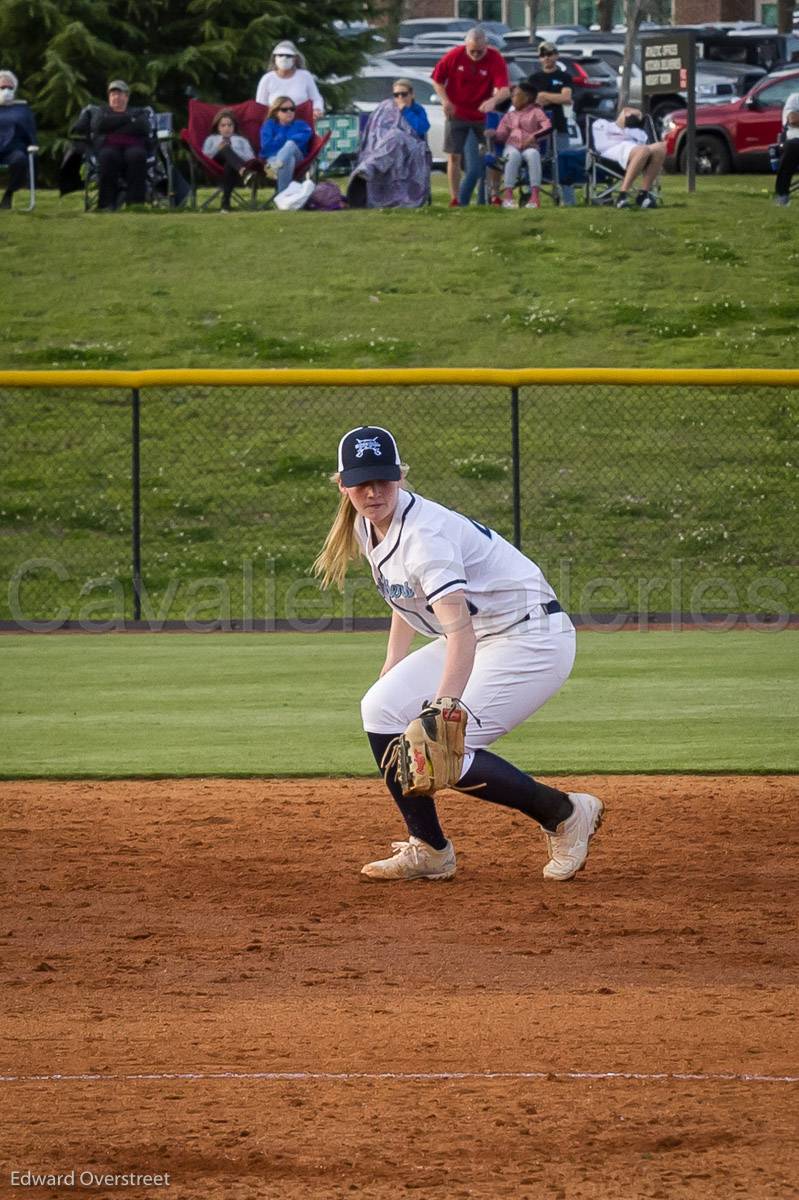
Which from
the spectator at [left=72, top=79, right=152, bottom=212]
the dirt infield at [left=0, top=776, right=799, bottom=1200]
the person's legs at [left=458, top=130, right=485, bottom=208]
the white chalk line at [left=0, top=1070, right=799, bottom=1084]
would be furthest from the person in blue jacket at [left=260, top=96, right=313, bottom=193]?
the white chalk line at [left=0, top=1070, right=799, bottom=1084]

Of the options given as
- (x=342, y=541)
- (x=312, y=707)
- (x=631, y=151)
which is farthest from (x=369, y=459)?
(x=631, y=151)

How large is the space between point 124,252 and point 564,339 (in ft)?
19.9

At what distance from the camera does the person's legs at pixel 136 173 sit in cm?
2100

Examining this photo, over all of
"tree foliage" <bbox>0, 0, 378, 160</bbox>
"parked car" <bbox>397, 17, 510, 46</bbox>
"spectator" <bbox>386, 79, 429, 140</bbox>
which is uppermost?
"parked car" <bbox>397, 17, 510, 46</bbox>

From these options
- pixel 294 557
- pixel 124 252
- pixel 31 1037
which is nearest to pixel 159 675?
pixel 294 557

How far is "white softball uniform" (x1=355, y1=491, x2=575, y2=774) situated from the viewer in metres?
5.42

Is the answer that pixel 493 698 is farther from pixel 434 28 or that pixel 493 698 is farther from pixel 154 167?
pixel 434 28

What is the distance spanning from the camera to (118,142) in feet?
67.9

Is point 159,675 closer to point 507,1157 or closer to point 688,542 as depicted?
point 688,542

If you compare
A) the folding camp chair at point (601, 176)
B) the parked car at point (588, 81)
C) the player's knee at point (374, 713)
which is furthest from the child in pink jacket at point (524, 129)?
the player's knee at point (374, 713)

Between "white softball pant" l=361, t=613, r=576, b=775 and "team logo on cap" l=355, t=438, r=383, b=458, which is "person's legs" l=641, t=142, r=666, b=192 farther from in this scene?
"team logo on cap" l=355, t=438, r=383, b=458

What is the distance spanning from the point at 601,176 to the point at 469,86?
4.06m

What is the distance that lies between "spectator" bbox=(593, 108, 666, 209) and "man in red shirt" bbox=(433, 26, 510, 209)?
1.82 meters

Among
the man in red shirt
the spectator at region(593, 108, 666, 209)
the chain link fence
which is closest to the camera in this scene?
the chain link fence
